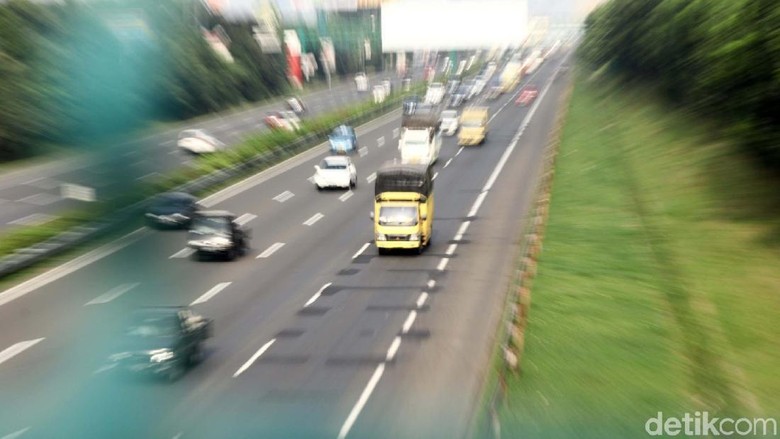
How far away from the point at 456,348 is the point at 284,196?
27820 millimetres

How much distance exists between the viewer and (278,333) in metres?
22.9

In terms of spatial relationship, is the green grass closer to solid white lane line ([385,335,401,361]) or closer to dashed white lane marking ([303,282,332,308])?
solid white lane line ([385,335,401,361])

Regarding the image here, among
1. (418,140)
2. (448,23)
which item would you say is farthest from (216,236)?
(418,140)

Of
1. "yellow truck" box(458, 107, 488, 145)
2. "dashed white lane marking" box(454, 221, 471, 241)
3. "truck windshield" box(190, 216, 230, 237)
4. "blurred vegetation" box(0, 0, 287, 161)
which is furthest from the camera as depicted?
"yellow truck" box(458, 107, 488, 145)

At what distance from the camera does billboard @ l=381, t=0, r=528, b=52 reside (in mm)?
34438

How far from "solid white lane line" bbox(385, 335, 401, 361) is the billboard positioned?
1596 centimetres

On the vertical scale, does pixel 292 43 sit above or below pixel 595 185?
above

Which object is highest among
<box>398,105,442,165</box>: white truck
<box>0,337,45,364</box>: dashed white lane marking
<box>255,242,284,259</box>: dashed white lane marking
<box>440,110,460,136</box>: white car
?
<box>440,110,460,136</box>: white car

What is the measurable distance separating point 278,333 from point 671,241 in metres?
14.8

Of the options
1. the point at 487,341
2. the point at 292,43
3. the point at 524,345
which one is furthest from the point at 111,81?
the point at 292,43

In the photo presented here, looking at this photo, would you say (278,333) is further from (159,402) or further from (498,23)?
(498,23)

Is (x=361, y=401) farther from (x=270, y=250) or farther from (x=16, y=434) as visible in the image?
(x=270, y=250)

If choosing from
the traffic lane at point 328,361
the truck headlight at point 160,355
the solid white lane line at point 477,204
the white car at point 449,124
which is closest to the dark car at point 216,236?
the traffic lane at point 328,361

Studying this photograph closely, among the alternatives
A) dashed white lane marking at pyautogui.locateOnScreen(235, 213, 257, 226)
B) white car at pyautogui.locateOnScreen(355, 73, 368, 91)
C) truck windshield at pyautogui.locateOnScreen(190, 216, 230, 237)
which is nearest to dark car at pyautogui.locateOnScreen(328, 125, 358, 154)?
white car at pyautogui.locateOnScreen(355, 73, 368, 91)
